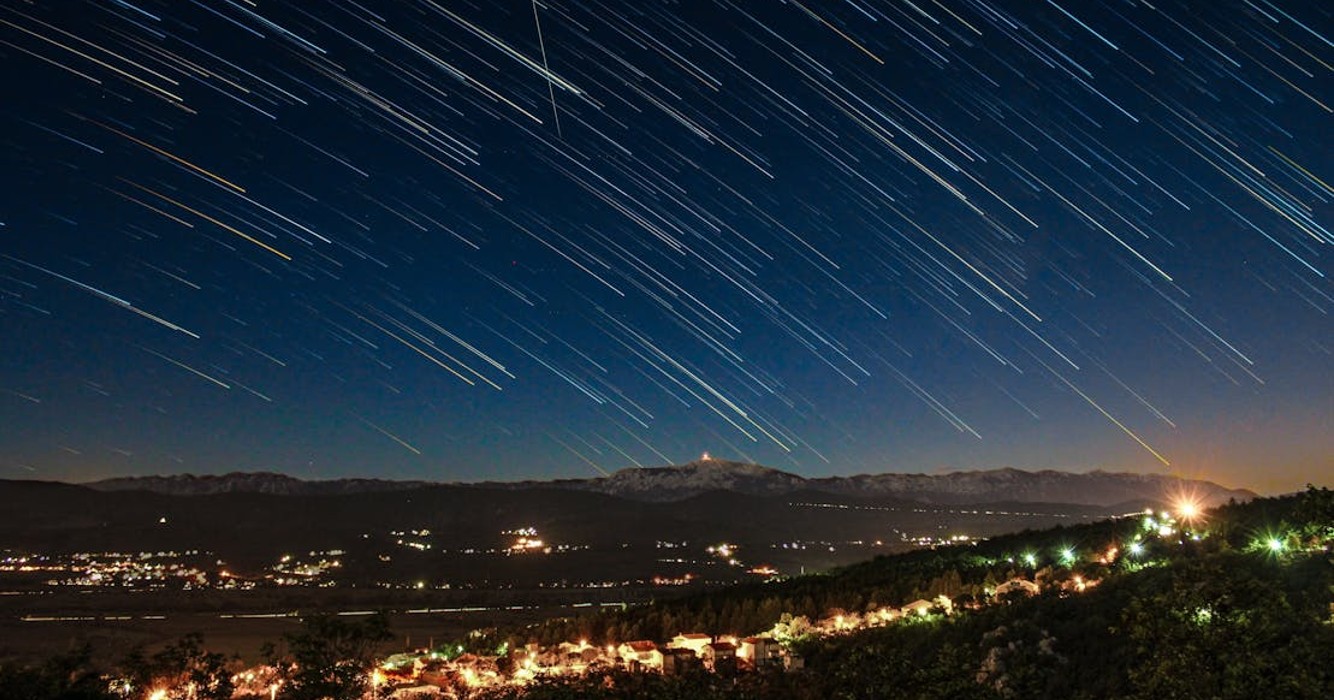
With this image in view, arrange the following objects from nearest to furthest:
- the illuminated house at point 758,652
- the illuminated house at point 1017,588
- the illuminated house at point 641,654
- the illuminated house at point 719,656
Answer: the illuminated house at point 719,656 < the illuminated house at point 758,652 < the illuminated house at point 1017,588 < the illuminated house at point 641,654

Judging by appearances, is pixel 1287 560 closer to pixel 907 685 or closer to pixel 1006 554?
pixel 907 685

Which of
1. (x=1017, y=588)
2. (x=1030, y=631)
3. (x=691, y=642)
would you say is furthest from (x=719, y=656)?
(x=1030, y=631)

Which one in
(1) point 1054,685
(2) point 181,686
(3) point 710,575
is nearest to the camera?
(1) point 1054,685

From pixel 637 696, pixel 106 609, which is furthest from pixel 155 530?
pixel 637 696

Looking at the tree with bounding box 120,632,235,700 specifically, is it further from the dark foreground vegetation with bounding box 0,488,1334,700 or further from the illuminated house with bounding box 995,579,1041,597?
the illuminated house with bounding box 995,579,1041,597

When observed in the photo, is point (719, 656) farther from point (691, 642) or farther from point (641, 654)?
point (691, 642)

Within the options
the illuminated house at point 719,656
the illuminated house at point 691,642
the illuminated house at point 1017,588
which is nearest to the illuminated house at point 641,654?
the illuminated house at point 691,642

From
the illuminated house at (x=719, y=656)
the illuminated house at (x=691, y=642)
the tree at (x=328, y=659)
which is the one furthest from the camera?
the illuminated house at (x=691, y=642)

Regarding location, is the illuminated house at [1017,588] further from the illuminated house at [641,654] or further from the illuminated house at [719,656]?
the illuminated house at [641,654]

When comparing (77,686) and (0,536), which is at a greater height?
(0,536)
